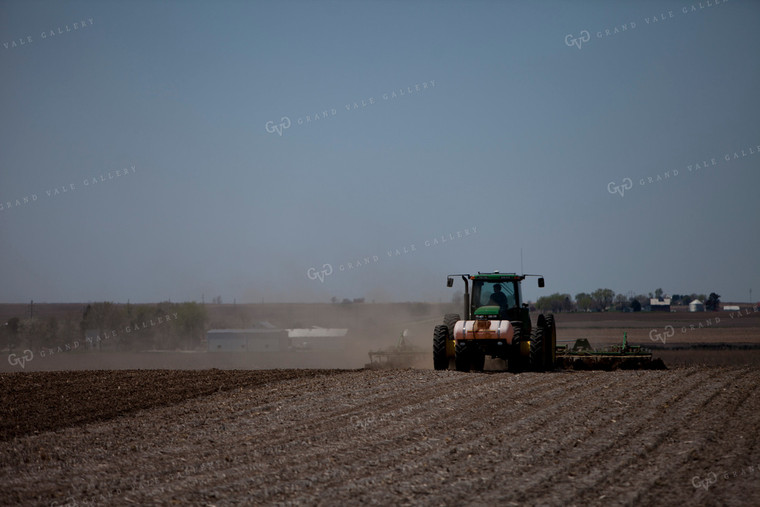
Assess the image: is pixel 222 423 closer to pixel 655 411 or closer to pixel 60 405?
pixel 60 405

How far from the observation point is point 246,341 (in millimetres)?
88500

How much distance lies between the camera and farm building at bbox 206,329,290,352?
88.0 metres

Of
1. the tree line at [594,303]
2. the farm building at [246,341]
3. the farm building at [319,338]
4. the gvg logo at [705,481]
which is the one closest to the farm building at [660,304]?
the tree line at [594,303]

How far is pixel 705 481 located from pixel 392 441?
4.85 metres

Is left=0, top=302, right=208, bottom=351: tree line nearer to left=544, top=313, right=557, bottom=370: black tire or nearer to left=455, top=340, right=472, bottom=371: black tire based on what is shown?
left=544, top=313, right=557, bottom=370: black tire

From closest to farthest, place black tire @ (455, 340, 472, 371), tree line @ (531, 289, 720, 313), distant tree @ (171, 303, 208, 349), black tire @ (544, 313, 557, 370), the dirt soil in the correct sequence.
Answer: the dirt soil
black tire @ (455, 340, 472, 371)
black tire @ (544, 313, 557, 370)
distant tree @ (171, 303, 208, 349)
tree line @ (531, 289, 720, 313)

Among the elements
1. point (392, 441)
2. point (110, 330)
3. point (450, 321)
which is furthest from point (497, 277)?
point (110, 330)

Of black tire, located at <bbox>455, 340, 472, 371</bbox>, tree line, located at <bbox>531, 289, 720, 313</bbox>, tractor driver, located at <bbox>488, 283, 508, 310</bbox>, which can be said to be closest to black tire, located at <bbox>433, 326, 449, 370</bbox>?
black tire, located at <bbox>455, 340, 472, 371</bbox>

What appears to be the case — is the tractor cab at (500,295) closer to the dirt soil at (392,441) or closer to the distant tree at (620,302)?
the dirt soil at (392,441)

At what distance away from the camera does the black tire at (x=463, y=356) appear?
867 inches

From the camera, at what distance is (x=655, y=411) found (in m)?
14.7

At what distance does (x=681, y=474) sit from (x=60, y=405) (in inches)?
520

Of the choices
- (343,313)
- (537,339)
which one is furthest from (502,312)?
(343,313)

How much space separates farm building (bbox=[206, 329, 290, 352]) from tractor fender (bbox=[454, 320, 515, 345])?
67954mm
